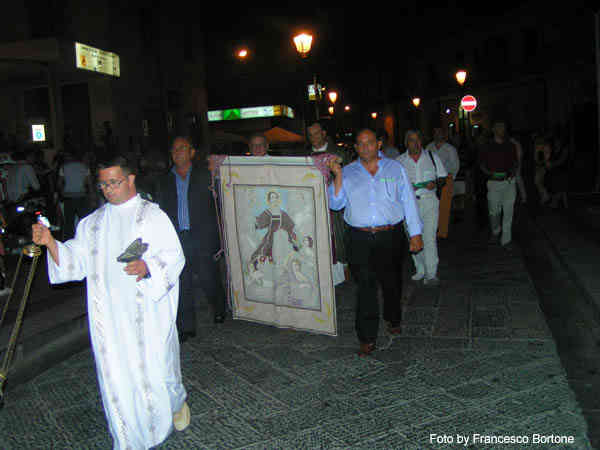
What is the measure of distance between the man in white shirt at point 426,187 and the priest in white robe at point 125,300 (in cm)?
443

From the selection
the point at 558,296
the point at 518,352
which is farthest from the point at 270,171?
the point at 558,296

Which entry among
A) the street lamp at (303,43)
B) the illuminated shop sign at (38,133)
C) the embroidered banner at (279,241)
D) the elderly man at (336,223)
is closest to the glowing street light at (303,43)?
the street lamp at (303,43)

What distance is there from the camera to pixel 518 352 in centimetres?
496

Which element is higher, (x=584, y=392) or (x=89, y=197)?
(x=89, y=197)

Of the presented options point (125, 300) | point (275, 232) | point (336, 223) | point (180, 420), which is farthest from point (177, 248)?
point (336, 223)

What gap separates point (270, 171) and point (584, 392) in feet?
10.7

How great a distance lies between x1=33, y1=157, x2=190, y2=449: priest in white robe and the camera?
3506 millimetres

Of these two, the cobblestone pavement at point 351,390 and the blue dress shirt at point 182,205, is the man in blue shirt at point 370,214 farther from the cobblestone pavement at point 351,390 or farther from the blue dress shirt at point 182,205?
the blue dress shirt at point 182,205

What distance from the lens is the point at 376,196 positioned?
17.0ft

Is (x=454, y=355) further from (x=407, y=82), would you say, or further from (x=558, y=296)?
→ (x=407, y=82)

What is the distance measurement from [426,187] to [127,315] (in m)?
4.76

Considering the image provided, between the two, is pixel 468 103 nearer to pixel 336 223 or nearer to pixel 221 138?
pixel 221 138

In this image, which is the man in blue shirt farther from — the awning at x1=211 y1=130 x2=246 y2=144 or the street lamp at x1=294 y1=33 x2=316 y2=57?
the awning at x1=211 y1=130 x2=246 y2=144

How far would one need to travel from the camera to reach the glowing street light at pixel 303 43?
1245cm
